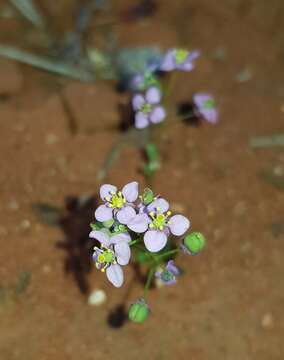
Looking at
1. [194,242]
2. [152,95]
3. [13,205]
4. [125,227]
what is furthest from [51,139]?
[194,242]

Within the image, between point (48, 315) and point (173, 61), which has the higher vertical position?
point (173, 61)

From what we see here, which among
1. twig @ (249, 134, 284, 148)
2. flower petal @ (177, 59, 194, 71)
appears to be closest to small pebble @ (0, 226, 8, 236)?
flower petal @ (177, 59, 194, 71)

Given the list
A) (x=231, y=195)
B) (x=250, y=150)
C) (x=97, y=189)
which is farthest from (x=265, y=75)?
(x=97, y=189)

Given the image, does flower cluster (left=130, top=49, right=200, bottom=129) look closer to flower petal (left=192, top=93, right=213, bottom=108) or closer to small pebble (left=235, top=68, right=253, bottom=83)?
flower petal (left=192, top=93, right=213, bottom=108)

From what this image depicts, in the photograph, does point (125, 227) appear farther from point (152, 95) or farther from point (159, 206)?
point (152, 95)

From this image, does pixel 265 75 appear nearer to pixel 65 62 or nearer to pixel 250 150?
pixel 250 150

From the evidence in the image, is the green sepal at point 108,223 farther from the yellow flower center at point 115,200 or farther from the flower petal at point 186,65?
the flower petal at point 186,65
